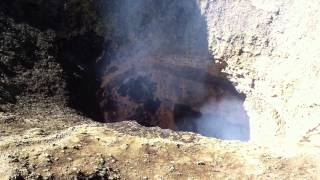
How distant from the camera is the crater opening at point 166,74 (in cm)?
2073

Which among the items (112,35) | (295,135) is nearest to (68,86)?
(112,35)

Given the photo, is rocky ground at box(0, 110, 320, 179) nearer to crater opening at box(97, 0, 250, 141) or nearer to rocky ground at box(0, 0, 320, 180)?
rocky ground at box(0, 0, 320, 180)

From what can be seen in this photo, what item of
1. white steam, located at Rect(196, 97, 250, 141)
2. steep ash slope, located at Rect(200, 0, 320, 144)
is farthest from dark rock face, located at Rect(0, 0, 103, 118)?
white steam, located at Rect(196, 97, 250, 141)

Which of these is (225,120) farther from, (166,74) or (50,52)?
(50,52)

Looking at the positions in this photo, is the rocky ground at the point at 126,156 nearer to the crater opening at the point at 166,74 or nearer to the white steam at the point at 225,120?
the white steam at the point at 225,120

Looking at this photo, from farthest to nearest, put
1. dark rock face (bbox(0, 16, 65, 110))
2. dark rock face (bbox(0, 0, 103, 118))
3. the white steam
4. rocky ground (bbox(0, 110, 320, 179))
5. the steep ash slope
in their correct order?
the white steam, dark rock face (bbox(0, 0, 103, 118)), the steep ash slope, dark rock face (bbox(0, 16, 65, 110)), rocky ground (bbox(0, 110, 320, 179))

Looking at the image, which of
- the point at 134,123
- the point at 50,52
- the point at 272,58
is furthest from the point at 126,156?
the point at 272,58

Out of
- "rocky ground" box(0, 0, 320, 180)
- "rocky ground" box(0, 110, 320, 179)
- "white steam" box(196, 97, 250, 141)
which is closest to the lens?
"rocky ground" box(0, 110, 320, 179)

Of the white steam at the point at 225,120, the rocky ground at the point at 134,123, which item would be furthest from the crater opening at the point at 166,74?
the rocky ground at the point at 134,123

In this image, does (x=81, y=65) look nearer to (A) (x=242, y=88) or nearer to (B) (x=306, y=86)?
(A) (x=242, y=88)

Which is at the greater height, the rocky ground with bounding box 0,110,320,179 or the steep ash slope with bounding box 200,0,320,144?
the steep ash slope with bounding box 200,0,320,144

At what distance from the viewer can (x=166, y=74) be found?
22.5 m

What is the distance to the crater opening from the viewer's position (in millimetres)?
20734

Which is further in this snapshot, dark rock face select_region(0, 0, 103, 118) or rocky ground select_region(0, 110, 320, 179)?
dark rock face select_region(0, 0, 103, 118)
